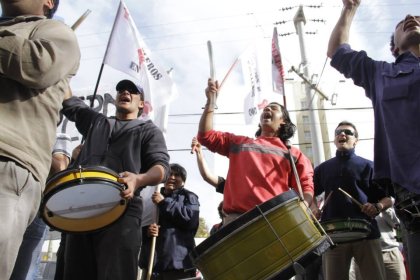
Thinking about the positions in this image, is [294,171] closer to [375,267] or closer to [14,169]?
[375,267]

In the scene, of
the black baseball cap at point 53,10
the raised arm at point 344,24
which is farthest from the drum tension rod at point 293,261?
the black baseball cap at point 53,10

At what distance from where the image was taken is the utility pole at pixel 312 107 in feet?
48.8

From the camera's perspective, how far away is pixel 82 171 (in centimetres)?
232

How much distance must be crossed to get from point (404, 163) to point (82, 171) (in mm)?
1662

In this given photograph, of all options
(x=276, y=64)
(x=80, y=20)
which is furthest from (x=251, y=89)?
(x=80, y=20)

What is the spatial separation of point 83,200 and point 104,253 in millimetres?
362

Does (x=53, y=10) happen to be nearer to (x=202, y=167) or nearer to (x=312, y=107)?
(x=202, y=167)

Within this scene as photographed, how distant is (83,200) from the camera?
2477 mm

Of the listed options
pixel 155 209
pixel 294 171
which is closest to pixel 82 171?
pixel 294 171

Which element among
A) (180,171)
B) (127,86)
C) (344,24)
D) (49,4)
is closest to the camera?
(49,4)

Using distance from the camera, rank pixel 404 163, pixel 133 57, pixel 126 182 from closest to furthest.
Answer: pixel 404 163 < pixel 126 182 < pixel 133 57

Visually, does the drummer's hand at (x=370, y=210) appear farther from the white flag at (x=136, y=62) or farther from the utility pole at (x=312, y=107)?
the utility pole at (x=312, y=107)

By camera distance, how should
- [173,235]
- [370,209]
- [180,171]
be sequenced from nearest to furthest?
[370,209], [173,235], [180,171]

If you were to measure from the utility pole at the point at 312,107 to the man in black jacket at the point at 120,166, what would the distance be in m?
11.9
